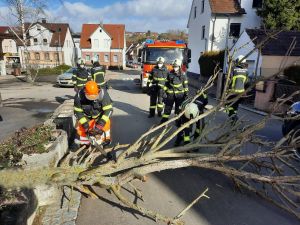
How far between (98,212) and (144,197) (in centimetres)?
80

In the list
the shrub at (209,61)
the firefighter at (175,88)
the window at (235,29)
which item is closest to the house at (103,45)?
the window at (235,29)

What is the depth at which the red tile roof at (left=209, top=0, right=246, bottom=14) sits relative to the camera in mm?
26453

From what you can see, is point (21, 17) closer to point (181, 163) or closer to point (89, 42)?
point (181, 163)

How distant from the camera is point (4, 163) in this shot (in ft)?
13.2

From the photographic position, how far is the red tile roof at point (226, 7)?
26.5 m

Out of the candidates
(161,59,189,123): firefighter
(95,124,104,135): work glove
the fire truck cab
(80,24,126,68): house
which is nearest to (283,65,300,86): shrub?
the fire truck cab

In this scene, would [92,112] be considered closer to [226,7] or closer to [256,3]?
[226,7]

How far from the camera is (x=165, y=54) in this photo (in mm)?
14844

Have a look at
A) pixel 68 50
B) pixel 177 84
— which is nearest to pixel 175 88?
pixel 177 84

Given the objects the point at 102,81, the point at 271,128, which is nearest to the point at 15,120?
the point at 102,81

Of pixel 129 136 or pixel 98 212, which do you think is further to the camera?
pixel 129 136

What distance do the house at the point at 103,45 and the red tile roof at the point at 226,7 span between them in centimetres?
2914

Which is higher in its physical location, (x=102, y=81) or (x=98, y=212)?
(x=102, y=81)

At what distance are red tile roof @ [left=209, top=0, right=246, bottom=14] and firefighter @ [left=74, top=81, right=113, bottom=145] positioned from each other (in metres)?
23.9
